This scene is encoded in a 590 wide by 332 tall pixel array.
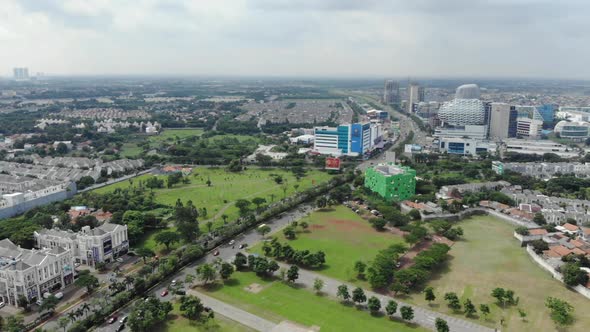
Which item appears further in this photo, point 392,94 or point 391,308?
point 392,94

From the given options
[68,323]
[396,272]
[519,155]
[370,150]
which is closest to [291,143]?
[370,150]

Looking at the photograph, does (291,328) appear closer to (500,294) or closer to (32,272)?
(500,294)

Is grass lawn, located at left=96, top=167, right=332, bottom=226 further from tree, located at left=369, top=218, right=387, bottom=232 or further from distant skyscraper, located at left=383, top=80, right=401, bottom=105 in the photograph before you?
distant skyscraper, located at left=383, top=80, right=401, bottom=105

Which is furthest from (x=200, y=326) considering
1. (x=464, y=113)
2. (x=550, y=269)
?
(x=464, y=113)

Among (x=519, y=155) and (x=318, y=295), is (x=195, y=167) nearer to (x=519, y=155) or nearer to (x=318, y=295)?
(x=318, y=295)

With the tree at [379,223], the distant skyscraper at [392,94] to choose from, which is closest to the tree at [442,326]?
the tree at [379,223]

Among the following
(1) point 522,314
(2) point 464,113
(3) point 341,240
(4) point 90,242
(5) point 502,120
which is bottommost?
(3) point 341,240
